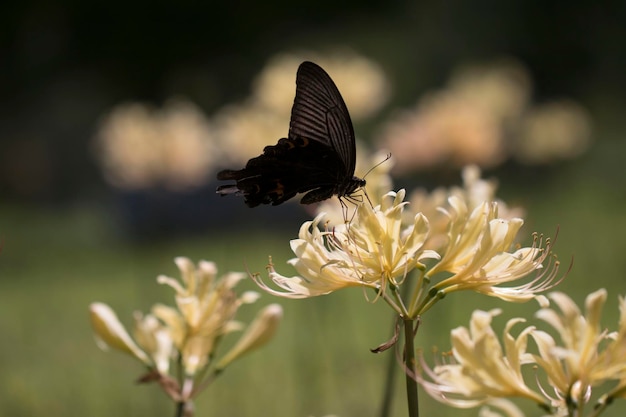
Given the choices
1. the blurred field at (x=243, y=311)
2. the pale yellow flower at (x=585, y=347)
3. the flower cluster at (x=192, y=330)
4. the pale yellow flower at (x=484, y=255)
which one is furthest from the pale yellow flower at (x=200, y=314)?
the blurred field at (x=243, y=311)

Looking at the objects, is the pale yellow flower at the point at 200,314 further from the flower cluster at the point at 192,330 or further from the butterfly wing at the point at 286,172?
the butterfly wing at the point at 286,172

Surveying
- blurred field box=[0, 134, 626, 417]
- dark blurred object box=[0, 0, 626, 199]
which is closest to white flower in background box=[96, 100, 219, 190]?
blurred field box=[0, 134, 626, 417]

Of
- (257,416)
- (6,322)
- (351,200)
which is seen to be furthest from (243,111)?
(6,322)

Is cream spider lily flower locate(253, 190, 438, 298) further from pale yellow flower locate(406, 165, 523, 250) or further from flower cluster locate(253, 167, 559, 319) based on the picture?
pale yellow flower locate(406, 165, 523, 250)

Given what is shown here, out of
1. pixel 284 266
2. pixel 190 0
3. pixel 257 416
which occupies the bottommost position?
pixel 257 416

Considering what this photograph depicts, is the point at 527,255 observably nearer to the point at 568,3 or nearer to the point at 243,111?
the point at 243,111

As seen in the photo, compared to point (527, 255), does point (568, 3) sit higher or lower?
higher

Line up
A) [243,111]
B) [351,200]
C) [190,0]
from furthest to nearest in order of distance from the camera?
[190,0], [243,111], [351,200]
